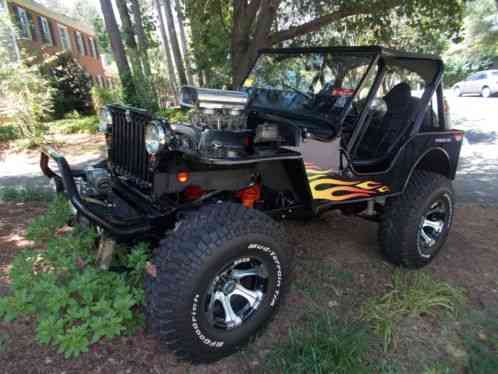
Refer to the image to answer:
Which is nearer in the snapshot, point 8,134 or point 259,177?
point 259,177

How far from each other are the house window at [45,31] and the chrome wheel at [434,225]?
2427cm

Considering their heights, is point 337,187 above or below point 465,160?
above

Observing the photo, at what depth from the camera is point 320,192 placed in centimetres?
270

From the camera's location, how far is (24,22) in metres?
19.4

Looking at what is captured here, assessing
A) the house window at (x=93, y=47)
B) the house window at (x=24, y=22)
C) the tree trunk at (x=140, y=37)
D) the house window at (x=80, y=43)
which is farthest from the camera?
the house window at (x=93, y=47)

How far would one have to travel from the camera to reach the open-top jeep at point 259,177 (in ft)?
6.90

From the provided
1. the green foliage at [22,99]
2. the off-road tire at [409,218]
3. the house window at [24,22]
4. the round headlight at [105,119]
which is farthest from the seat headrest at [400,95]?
the house window at [24,22]

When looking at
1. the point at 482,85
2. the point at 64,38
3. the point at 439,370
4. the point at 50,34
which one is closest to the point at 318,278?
the point at 439,370

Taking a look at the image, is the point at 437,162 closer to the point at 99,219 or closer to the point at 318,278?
the point at 318,278

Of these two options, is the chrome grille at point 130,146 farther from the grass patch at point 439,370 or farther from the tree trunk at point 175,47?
the tree trunk at point 175,47

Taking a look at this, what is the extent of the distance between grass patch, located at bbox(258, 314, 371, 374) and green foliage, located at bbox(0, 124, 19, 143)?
11.4 metres

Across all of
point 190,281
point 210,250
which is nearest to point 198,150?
point 210,250

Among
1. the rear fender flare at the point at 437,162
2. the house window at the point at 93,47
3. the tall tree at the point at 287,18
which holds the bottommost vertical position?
the rear fender flare at the point at 437,162

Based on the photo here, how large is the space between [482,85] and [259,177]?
22.3 m
